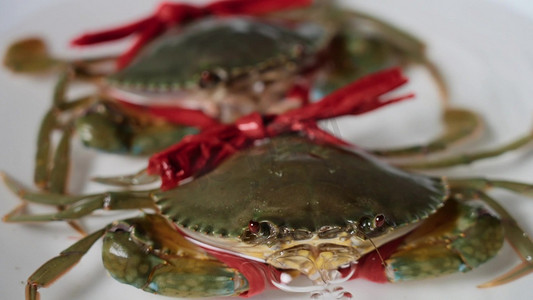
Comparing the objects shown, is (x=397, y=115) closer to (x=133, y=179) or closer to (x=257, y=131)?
(x=257, y=131)

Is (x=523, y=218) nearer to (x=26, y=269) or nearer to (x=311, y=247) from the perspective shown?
(x=311, y=247)

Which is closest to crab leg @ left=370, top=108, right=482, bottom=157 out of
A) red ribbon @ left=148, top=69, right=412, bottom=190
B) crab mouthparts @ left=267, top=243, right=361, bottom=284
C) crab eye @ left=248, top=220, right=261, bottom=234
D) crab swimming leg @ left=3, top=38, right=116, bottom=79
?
red ribbon @ left=148, top=69, right=412, bottom=190

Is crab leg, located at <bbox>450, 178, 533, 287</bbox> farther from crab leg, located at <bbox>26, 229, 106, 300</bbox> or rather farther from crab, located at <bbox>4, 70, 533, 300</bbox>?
crab leg, located at <bbox>26, 229, 106, 300</bbox>

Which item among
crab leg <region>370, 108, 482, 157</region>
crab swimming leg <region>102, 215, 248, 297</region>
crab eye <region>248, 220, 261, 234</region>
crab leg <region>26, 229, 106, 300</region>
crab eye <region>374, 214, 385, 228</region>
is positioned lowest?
crab leg <region>26, 229, 106, 300</region>

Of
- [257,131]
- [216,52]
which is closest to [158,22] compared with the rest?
[216,52]

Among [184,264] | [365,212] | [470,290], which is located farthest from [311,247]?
[470,290]
